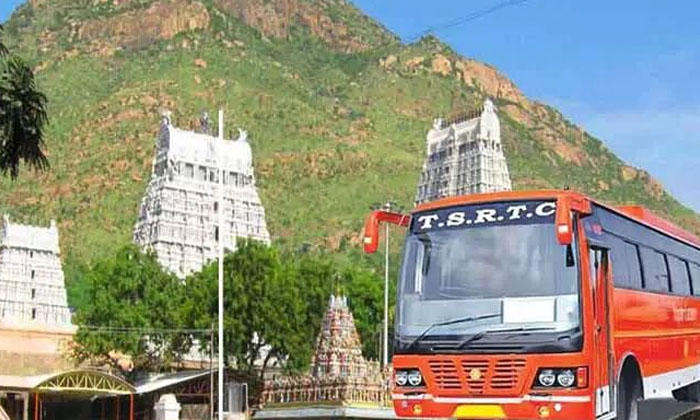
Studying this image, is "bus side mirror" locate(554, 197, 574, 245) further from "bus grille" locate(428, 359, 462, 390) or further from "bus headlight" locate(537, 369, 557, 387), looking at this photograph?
"bus grille" locate(428, 359, 462, 390)

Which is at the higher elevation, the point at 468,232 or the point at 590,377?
the point at 468,232

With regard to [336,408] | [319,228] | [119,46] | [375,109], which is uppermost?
[119,46]

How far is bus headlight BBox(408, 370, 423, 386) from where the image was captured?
14391mm

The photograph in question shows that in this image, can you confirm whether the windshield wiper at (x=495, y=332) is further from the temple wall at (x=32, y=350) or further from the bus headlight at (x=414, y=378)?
the temple wall at (x=32, y=350)

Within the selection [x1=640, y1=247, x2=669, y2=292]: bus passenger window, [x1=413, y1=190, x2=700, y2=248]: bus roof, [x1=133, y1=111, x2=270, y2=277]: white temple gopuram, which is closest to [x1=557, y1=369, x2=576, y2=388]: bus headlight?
[x1=413, y1=190, x2=700, y2=248]: bus roof

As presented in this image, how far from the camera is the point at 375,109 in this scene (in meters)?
160

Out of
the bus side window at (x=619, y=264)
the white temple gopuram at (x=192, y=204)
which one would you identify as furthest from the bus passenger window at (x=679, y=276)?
the white temple gopuram at (x=192, y=204)

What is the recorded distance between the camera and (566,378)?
13.6m

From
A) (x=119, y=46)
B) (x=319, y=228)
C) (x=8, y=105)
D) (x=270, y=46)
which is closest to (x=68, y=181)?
(x=319, y=228)

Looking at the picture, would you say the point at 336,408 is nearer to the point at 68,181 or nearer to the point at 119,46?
the point at 68,181

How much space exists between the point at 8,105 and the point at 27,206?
376ft

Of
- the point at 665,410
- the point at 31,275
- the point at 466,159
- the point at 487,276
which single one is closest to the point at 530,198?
the point at 487,276

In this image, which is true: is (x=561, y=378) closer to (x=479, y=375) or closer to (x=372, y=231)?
(x=479, y=375)

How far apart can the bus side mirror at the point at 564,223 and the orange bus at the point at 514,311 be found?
0.02 meters
